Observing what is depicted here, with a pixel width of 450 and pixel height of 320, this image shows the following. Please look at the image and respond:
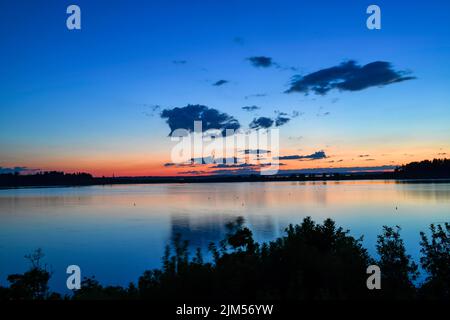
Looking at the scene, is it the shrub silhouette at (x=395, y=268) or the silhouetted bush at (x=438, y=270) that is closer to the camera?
the silhouetted bush at (x=438, y=270)

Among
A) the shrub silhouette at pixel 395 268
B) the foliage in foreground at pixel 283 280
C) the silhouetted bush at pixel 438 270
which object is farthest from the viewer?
the shrub silhouette at pixel 395 268

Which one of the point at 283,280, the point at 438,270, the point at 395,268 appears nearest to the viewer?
the point at 283,280

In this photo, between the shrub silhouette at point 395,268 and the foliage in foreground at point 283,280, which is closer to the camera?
the foliage in foreground at point 283,280

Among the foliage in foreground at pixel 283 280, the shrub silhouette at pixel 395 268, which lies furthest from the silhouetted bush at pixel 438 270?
the shrub silhouette at pixel 395 268

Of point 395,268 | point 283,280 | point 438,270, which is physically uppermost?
point 283,280

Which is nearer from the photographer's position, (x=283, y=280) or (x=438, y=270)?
(x=283, y=280)

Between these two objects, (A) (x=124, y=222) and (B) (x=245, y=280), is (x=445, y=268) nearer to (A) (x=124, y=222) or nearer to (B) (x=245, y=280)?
(B) (x=245, y=280)

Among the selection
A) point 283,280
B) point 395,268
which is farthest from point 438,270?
point 283,280

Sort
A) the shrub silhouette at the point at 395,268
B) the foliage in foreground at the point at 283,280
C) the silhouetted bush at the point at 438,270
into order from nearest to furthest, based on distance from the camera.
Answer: the foliage in foreground at the point at 283,280, the silhouetted bush at the point at 438,270, the shrub silhouette at the point at 395,268

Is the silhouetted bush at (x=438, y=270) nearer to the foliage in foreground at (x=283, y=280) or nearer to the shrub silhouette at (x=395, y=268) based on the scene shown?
the foliage in foreground at (x=283, y=280)

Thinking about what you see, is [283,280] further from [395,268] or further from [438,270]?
[438,270]

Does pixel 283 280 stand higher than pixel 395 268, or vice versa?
pixel 283 280

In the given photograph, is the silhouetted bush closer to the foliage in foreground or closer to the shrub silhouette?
the foliage in foreground
